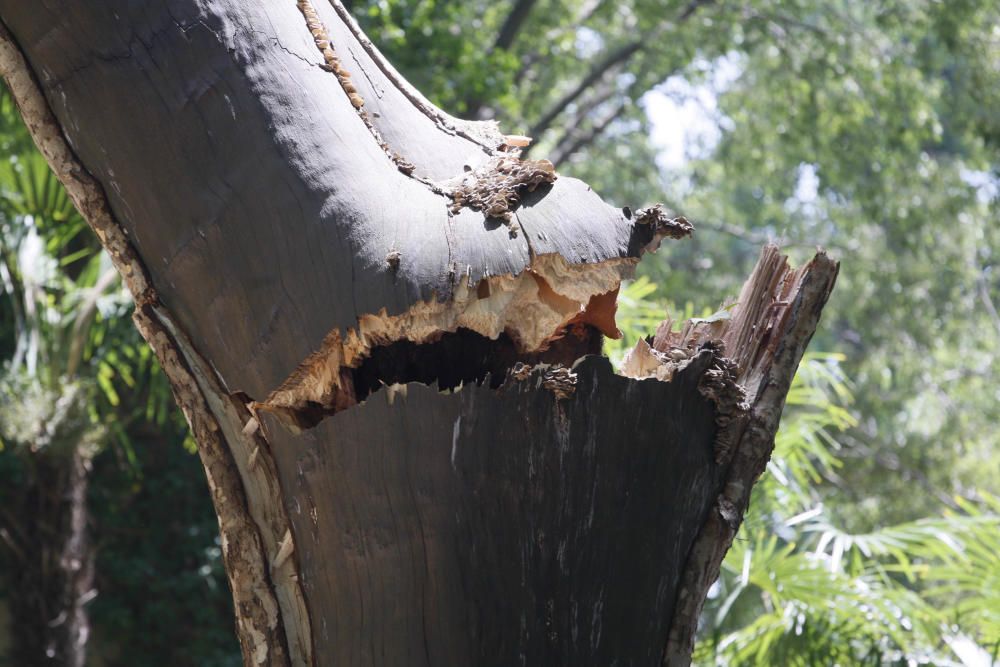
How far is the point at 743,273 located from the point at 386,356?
11.6m

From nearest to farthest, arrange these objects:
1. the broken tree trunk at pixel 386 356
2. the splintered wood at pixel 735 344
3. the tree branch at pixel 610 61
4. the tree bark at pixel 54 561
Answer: the broken tree trunk at pixel 386 356, the splintered wood at pixel 735 344, the tree bark at pixel 54 561, the tree branch at pixel 610 61

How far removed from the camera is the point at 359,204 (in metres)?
1.08

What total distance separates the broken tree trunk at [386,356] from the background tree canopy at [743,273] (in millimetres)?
Result: 2016

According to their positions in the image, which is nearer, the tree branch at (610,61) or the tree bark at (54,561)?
the tree bark at (54,561)

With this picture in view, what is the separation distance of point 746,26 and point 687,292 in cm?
254

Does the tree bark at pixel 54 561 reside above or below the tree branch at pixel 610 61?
below

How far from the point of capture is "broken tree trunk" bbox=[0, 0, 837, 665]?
1.04 meters

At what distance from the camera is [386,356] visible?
1118 millimetres

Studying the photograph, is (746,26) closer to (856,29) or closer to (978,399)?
(856,29)

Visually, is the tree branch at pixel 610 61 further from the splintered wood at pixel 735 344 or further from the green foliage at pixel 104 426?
the splintered wood at pixel 735 344

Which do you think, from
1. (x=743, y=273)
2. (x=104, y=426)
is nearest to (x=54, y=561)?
(x=104, y=426)

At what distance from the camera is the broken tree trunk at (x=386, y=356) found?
1.04 meters

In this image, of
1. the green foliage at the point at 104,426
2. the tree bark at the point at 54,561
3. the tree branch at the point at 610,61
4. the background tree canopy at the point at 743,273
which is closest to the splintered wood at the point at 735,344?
the background tree canopy at the point at 743,273

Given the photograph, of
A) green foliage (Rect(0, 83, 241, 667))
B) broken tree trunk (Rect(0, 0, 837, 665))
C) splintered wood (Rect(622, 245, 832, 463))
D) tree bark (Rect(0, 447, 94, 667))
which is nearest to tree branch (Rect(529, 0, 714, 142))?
green foliage (Rect(0, 83, 241, 667))
